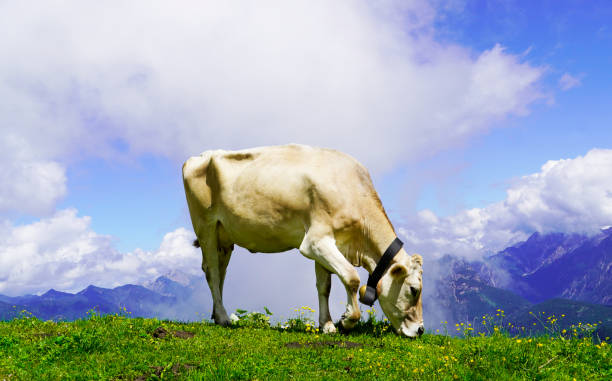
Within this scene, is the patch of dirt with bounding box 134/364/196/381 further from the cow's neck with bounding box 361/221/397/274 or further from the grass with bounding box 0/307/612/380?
the cow's neck with bounding box 361/221/397/274

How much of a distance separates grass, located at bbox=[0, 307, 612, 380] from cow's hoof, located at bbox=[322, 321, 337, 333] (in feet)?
1.92

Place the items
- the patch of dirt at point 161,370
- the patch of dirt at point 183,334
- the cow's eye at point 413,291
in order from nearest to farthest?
the patch of dirt at point 161,370
the patch of dirt at point 183,334
the cow's eye at point 413,291

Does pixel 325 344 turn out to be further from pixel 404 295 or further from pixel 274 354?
pixel 404 295

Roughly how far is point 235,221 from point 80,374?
5640 mm

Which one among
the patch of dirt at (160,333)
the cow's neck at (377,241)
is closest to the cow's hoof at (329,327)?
the cow's neck at (377,241)

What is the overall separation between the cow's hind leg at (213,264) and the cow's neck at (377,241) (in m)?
4.25

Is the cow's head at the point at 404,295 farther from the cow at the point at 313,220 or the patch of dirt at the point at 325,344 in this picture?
the patch of dirt at the point at 325,344

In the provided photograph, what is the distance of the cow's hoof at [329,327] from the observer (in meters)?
10.3

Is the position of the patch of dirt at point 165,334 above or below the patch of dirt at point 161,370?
above

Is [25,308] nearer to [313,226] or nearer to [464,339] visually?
[313,226]

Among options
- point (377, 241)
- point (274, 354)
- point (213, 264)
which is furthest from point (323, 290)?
point (274, 354)

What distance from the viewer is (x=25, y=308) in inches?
416

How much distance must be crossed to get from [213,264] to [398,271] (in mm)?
5223

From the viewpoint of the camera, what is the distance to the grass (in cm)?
644
